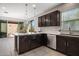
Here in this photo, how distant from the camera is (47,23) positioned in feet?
13.3

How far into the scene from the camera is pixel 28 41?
327 centimetres

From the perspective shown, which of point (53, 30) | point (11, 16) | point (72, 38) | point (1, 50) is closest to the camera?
point (11, 16)

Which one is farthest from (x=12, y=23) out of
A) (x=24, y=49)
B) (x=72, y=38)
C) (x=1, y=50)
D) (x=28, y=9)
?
(x=72, y=38)

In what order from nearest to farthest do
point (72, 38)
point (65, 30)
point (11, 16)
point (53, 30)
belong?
1. point (11, 16)
2. point (72, 38)
3. point (65, 30)
4. point (53, 30)

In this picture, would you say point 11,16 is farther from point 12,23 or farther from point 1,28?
point 1,28

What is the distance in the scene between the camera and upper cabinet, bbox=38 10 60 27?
3491mm

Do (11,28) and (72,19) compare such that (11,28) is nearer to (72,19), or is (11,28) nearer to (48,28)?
(72,19)

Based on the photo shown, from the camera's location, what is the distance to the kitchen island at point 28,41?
2.88 m

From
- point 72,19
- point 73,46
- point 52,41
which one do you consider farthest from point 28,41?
point 72,19

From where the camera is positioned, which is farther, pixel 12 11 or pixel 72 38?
pixel 72 38

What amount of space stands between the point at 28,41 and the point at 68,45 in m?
1.43

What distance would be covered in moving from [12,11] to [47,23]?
7.23 feet

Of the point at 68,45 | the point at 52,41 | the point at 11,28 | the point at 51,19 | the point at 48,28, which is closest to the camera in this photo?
the point at 11,28

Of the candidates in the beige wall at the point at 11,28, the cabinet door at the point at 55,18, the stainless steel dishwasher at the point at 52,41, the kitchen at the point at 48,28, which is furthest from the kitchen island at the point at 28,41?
the cabinet door at the point at 55,18
